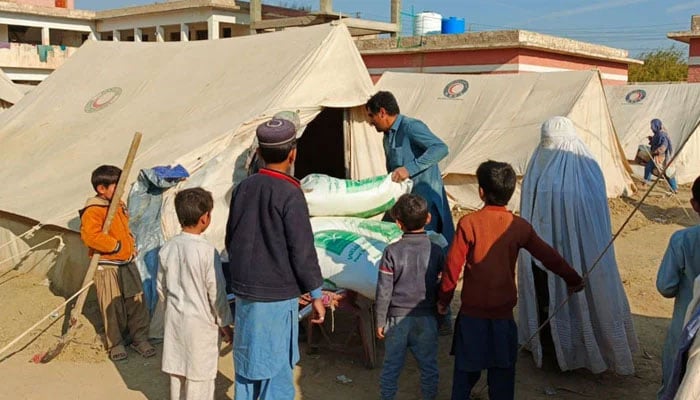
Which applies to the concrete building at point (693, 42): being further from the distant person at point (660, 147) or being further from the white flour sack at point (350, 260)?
the white flour sack at point (350, 260)

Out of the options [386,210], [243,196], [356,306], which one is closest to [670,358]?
[356,306]

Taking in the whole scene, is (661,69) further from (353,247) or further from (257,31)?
(353,247)

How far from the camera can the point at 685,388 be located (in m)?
1.64

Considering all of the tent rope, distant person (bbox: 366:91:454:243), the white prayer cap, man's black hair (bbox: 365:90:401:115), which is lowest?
the tent rope

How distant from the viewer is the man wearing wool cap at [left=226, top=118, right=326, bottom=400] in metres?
2.78

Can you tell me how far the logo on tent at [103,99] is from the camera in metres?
7.29

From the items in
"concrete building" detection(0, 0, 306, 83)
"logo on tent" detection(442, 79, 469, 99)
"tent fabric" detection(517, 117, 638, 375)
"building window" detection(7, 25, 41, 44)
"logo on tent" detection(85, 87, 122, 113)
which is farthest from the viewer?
"building window" detection(7, 25, 41, 44)

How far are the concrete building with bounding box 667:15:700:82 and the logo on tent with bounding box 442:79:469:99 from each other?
8.91 m

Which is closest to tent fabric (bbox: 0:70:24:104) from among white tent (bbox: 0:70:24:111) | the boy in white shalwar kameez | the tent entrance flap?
white tent (bbox: 0:70:24:111)

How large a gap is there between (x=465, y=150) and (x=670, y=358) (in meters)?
7.43

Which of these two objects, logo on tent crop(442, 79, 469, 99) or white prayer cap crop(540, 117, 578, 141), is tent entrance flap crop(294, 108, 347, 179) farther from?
logo on tent crop(442, 79, 469, 99)

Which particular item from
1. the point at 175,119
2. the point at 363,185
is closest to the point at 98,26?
the point at 175,119

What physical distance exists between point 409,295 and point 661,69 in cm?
3295

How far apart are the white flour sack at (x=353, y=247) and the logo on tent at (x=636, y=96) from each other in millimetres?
11906
